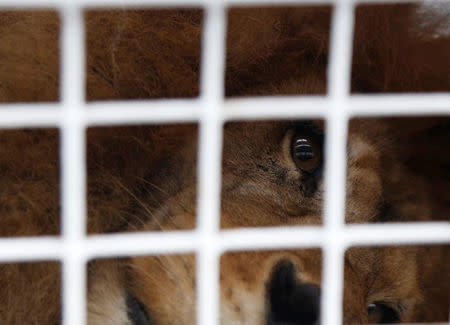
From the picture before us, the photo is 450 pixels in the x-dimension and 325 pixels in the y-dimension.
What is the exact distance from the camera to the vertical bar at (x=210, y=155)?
22.8 inches

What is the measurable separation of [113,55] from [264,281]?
1.68ft

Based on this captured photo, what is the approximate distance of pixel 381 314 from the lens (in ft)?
4.21

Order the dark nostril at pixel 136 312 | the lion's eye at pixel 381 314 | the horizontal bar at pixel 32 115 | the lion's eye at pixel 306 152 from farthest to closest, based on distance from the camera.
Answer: the lion's eye at pixel 381 314, the lion's eye at pixel 306 152, the dark nostril at pixel 136 312, the horizontal bar at pixel 32 115

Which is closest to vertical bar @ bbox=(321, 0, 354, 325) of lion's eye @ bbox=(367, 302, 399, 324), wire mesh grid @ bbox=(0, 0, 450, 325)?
wire mesh grid @ bbox=(0, 0, 450, 325)

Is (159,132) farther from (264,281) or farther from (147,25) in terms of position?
(264,281)

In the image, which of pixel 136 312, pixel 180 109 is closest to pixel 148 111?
pixel 180 109

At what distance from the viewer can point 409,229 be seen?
632mm

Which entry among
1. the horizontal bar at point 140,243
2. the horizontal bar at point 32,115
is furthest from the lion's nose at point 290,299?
the horizontal bar at point 32,115

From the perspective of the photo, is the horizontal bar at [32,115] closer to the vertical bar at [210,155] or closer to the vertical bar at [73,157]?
the vertical bar at [73,157]

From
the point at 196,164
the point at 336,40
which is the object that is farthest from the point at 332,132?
the point at 196,164

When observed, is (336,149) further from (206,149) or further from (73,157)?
(73,157)

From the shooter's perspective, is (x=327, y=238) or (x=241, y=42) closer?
(x=327, y=238)

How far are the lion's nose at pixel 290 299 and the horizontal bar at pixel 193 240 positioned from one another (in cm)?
22

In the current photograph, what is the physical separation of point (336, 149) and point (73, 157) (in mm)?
267
